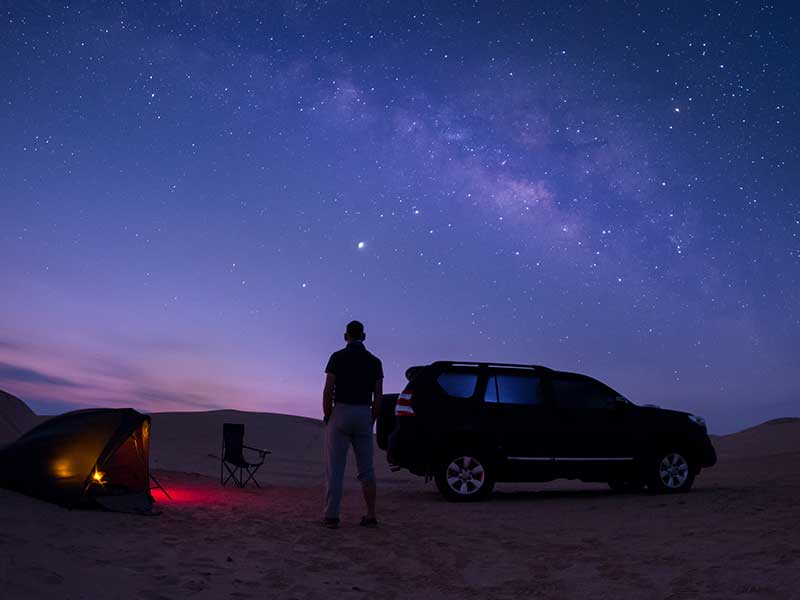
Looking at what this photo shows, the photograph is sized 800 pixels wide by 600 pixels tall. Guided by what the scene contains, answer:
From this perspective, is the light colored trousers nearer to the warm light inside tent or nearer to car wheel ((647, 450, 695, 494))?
the warm light inside tent

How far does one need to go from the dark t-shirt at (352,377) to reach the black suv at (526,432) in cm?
242

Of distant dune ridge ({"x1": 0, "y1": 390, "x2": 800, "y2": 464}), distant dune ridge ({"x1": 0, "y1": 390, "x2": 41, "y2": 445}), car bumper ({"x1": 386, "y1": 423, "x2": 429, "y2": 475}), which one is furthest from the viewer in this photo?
distant dune ridge ({"x1": 0, "y1": 390, "x2": 800, "y2": 464})

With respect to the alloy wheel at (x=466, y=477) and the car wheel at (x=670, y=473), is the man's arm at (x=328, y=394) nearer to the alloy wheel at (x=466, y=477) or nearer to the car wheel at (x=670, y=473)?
the alloy wheel at (x=466, y=477)

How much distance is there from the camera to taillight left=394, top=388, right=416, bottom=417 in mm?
9812

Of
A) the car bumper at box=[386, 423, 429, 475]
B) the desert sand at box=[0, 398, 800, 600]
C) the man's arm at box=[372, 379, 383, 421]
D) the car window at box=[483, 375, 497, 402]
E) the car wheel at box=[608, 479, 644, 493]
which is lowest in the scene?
the desert sand at box=[0, 398, 800, 600]

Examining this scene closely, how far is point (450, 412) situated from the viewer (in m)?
9.92

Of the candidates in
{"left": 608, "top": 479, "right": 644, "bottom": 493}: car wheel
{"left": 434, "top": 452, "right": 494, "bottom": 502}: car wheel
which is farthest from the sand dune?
{"left": 434, "top": 452, "right": 494, "bottom": 502}: car wheel

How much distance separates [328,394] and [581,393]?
16.0 ft

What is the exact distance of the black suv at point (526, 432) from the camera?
9812 millimetres

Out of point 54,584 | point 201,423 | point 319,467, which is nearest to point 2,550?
point 54,584

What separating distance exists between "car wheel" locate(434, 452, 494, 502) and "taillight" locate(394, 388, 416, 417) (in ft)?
2.91

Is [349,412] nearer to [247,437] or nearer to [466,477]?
[466,477]

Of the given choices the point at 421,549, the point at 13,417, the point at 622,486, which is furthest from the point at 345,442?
the point at 13,417

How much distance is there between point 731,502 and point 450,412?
13.0 ft
